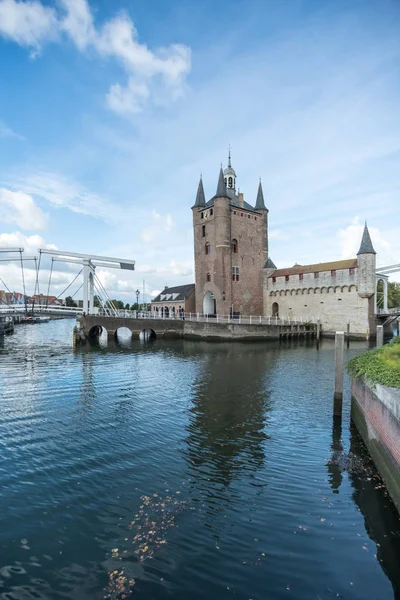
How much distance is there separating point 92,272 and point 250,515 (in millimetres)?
35850

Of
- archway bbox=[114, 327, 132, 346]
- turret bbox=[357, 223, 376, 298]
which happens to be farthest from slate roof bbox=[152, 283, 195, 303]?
turret bbox=[357, 223, 376, 298]

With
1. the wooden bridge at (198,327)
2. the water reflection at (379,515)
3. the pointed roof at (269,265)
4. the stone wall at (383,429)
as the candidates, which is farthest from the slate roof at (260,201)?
the water reflection at (379,515)

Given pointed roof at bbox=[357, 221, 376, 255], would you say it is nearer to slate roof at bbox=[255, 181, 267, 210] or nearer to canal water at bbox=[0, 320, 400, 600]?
slate roof at bbox=[255, 181, 267, 210]

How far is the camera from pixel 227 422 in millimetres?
10086

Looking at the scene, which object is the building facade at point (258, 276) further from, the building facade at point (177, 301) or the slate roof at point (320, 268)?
the building facade at point (177, 301)

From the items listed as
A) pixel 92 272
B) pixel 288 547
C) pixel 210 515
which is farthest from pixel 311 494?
pixel 92 272

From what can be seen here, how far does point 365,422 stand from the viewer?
8422 mm

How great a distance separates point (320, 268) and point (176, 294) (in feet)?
79.7

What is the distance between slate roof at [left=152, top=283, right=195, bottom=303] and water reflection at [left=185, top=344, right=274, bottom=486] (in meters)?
34.4

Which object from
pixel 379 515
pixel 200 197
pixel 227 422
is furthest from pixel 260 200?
pixel 379 515

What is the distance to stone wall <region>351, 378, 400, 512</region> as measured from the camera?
18.6 ft

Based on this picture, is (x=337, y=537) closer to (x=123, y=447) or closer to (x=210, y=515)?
(x=210, y=515)

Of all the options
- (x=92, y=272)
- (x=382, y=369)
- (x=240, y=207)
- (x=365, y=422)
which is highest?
(x=240, y=207)

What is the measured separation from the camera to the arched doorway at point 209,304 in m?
46.1
